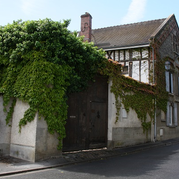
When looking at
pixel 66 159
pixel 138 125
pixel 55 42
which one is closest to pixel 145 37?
pixel 138 125

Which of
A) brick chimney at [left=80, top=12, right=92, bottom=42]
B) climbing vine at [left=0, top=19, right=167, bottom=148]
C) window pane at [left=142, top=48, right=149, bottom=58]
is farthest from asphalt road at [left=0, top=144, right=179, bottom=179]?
brick chimney at [left=80, top=12, right=92, bottom=42]

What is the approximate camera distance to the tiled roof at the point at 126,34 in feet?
57.9

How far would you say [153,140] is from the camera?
1482cm

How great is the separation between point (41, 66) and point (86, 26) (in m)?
9.88

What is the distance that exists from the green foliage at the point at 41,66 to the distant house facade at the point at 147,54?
5161 millimetres

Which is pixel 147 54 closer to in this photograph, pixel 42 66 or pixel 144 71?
pixel 144 71

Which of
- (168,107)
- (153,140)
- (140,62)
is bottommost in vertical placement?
(153,140)

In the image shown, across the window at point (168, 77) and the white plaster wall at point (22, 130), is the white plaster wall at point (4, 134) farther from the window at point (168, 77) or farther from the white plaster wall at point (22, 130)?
the window at point (168, 77)

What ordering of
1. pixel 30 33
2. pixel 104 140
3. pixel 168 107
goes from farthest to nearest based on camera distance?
pixel 168 107 → pixel 104 140 → pixel 30 33

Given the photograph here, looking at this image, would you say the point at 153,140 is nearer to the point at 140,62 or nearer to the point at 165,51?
the point at 140,62

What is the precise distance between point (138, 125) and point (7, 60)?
26.7 ft

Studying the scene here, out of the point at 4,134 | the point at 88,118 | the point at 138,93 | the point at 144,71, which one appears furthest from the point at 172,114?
the point at 4,134

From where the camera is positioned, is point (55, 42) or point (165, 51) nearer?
point (55, 42)

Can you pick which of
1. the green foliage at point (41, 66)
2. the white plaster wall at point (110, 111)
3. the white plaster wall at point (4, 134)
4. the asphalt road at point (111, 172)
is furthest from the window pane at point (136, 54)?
the white plaster wall at point (4, 134)
